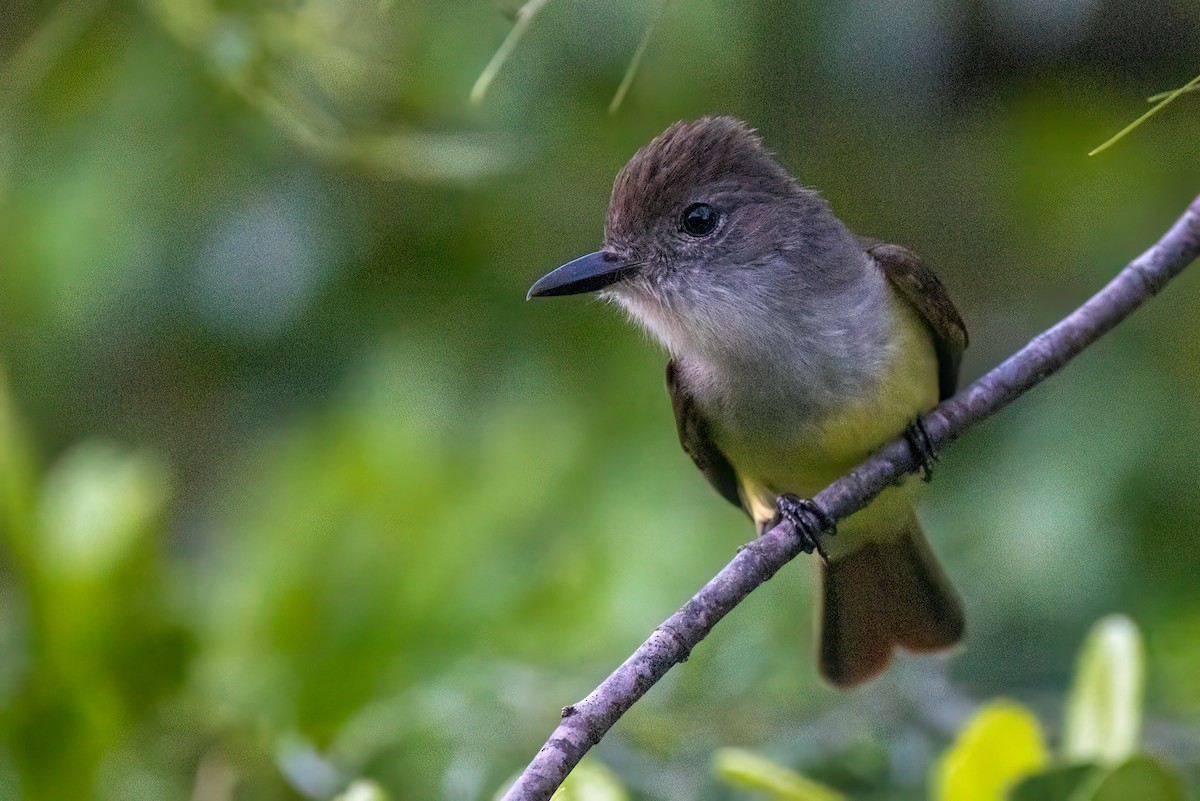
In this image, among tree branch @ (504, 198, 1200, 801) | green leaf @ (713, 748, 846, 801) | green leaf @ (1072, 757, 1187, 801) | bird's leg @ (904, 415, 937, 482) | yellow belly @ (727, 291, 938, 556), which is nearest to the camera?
tree branch @ (504, 198, 1200, 801)

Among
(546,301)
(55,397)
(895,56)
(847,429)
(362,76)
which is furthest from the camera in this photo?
(55,397)

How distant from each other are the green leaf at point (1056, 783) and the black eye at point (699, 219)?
1226 millimetres

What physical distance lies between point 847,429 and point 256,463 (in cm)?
157

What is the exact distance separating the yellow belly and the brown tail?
4.7 inches

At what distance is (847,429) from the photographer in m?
2.56

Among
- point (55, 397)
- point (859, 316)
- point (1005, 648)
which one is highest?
point (55, 397)

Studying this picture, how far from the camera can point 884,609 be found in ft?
9.75

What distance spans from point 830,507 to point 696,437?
674 millimetres

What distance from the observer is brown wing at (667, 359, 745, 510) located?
280 cm

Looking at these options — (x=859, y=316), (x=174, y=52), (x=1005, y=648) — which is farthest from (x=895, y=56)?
(x=174, y=52)

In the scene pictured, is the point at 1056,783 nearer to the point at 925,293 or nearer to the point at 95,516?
the point at 925,293

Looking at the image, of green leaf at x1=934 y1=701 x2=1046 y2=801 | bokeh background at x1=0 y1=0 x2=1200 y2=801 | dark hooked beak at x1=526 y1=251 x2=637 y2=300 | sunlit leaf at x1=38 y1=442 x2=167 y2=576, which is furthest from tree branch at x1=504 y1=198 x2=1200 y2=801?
sunlit leaf at x1=38 y1=442 x2=167 y2=576

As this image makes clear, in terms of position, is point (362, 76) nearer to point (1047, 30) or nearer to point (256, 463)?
Answer: point (256, 463)

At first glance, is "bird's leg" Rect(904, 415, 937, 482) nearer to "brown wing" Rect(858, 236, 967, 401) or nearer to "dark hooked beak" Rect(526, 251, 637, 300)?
"brown wing" Rect(858, 236, 967, 401)
